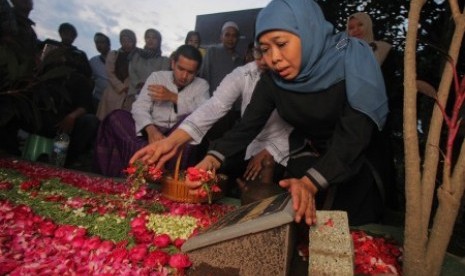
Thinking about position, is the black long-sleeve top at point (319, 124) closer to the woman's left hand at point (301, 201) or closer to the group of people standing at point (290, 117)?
the group of people standing at point (290, 117)

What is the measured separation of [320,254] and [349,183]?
1495 millimetres

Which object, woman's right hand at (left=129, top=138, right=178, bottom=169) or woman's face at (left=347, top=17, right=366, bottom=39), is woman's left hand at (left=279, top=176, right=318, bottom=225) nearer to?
woman's right hand at (left=129, top=138, right=178, bottom=169)

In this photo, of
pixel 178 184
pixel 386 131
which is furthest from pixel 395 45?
pixel 178 184

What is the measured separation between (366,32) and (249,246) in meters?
3.07

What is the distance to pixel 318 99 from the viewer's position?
2.55 m

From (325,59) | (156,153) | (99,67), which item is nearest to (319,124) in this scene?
(325,59)

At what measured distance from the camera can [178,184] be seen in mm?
2908

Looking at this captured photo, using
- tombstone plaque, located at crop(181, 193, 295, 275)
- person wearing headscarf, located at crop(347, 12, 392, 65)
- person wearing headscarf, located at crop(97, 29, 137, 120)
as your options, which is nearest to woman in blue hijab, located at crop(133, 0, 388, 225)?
tombstone plaque, located at crop(181, 193, 295, 275)

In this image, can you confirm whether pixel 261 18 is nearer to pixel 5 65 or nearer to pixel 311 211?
pixel 311 211

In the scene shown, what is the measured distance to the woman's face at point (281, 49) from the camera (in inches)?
84.6

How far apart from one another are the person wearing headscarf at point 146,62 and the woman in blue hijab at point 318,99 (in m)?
3.50

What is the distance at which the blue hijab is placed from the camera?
7.22 feet

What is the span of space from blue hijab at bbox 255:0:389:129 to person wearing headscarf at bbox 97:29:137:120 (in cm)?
396

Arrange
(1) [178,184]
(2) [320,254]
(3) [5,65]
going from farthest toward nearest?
(3) [5,65] < (1) [178,184] < (2) [320,254]
